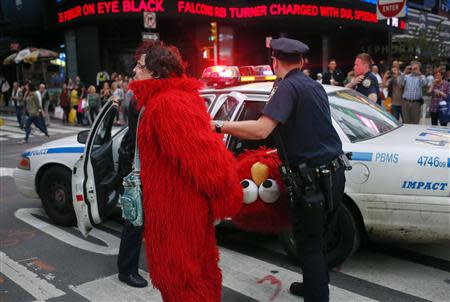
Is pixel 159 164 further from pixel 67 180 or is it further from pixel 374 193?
pixel 67 180

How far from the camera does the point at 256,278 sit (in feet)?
13.4

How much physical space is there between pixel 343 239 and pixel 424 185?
0.78m

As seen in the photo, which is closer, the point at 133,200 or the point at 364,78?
the point at 133,200

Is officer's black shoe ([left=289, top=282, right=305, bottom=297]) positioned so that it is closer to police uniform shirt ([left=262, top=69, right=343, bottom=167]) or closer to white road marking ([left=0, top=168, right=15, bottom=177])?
police uniform shirt ([left=262, top=69, right=343, bottom=167])

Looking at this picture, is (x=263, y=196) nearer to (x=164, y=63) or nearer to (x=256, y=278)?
(x=256, y=278)

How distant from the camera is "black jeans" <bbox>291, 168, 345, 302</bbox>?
2.99 metres

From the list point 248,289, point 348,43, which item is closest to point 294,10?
point 348,43

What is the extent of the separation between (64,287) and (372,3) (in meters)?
24.8

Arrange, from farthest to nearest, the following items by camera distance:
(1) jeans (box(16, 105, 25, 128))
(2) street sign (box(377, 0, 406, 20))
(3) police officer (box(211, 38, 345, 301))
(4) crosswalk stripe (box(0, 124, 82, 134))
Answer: (1) jeans (box(16, 105, 25, 128)) < (4) crosswalk stripe (box(0, 124, 82, 134)) < (2) street sign (box(377, 0, 406, 20)) < (3) police officer (box(211, 38, 345, 301))

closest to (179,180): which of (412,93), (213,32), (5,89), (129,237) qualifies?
(129,237)

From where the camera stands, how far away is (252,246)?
190 inches

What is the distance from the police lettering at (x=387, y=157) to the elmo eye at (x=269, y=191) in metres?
1.03

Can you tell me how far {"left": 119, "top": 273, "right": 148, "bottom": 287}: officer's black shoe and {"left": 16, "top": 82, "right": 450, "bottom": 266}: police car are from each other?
0.50 meters

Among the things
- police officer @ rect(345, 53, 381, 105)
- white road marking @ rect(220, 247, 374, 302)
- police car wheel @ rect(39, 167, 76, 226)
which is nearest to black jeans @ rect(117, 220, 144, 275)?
white road marking @ rect(220, 247, 374, 302)
